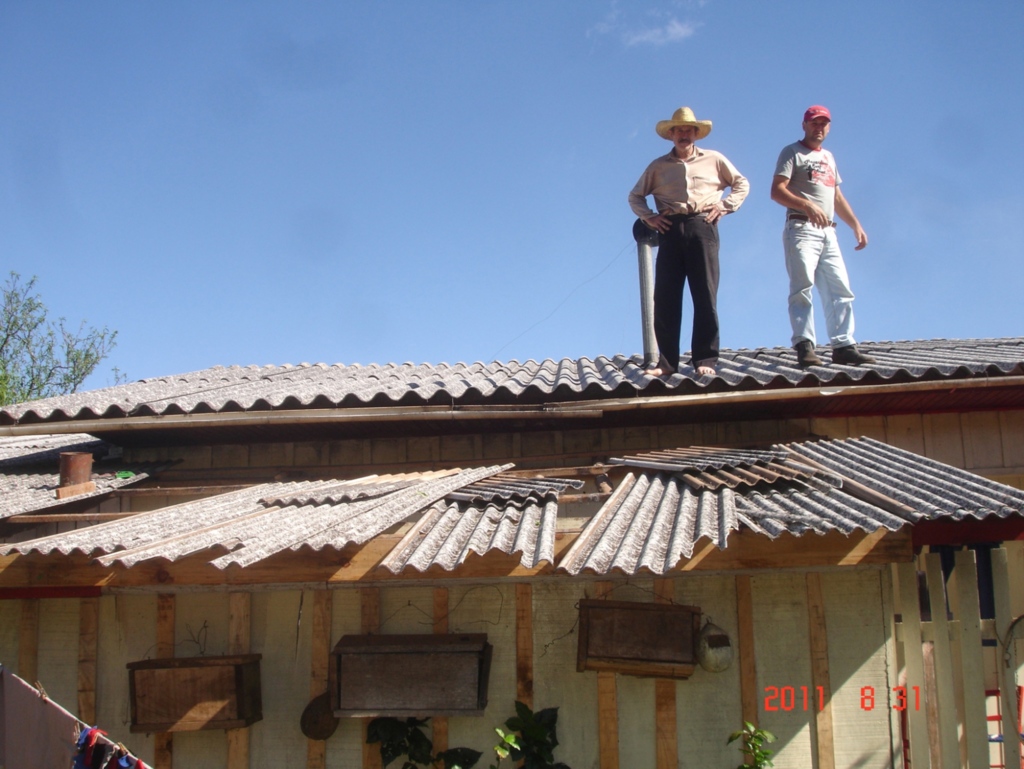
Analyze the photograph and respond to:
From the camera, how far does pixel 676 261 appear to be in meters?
8.23

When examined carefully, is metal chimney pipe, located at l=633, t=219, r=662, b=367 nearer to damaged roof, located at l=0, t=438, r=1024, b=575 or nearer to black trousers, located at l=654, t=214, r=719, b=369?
black trousers, located at l=654, t=214, r=719, b=369

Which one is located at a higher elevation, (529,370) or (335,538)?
(529,370)

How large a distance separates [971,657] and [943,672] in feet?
0.57

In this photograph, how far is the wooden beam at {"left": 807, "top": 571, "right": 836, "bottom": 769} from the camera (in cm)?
485

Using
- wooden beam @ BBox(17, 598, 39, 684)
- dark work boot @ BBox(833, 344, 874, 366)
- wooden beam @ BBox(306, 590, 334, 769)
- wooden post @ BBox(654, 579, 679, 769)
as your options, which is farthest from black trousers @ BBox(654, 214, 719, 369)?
wooden beam @ BBox(17, 598, 39, 684)

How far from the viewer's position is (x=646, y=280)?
363 inches

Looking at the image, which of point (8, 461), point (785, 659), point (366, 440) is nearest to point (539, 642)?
point (785, 659)

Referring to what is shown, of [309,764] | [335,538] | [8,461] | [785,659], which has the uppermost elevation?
[8,461]

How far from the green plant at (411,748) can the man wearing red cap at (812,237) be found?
474 cm

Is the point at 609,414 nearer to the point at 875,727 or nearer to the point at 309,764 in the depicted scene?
the point at 875,727

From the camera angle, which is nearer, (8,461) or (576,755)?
(576,755)

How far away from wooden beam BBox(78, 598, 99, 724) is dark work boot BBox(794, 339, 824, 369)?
19.1 ft

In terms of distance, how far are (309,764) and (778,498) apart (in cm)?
319
